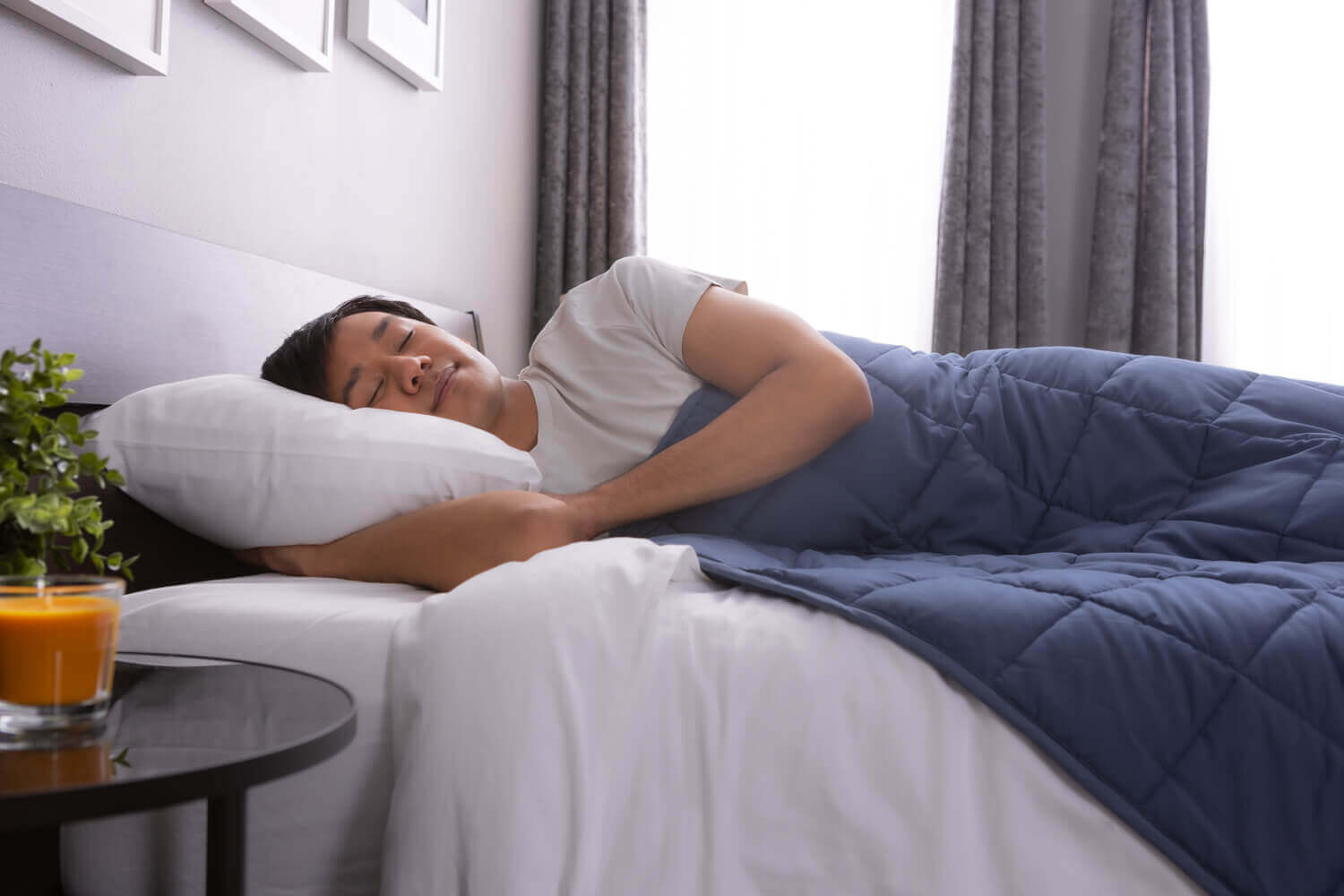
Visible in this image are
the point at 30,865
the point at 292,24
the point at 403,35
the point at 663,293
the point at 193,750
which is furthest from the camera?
the point at 403,35

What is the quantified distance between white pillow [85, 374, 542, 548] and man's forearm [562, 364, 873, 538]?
0.22 m

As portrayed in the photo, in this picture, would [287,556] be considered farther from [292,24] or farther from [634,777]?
[292,24]

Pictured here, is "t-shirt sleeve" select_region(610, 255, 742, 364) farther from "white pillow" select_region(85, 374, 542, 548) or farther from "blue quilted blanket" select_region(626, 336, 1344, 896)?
"white pillow" select_region(85, 374, 542, 548)

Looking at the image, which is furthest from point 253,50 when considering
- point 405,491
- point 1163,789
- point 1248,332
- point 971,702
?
point 1248,332

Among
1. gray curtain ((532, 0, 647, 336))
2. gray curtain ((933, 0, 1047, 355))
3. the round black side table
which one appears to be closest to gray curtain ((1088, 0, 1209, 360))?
gray curtain ((933, 0, 1047, 355))

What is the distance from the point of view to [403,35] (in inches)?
80.5

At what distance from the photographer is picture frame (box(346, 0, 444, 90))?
1887 millimetres

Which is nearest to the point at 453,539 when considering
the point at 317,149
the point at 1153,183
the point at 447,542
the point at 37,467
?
the point at 447,542

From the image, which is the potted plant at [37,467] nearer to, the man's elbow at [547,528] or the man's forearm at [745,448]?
the man's elbow at [547,528]

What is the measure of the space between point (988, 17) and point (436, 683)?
277cm

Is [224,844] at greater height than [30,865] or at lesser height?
greater

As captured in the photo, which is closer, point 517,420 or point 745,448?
point 745,448

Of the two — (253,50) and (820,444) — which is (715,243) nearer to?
(253,50)

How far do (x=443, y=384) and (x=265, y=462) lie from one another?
12.1 inches
